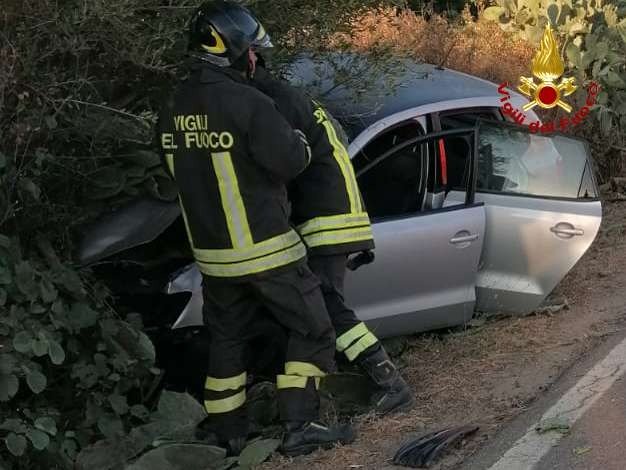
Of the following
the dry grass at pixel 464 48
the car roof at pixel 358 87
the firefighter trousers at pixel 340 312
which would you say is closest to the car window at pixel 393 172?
the car roof at pixel 358 87

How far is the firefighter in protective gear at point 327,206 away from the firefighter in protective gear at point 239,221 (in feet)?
0.71

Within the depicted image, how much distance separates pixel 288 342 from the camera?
14.3 feet

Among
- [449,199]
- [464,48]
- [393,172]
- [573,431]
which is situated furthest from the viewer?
[464,48]

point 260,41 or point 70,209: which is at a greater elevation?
point 260,41

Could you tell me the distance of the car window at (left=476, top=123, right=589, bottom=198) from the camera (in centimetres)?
570

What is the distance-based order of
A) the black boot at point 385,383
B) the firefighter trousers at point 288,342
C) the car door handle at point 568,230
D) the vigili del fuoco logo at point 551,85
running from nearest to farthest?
the firefighter trousers at point 288,342
the black boot at point 385,383
the car door handle at point 568,230
the vigili del fuoco logo at point 551,85

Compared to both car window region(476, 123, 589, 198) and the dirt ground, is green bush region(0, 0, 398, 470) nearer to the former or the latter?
the dirt ground

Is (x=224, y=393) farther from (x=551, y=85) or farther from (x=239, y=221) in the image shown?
(x=551, y=85)

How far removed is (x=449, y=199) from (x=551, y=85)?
3458mm

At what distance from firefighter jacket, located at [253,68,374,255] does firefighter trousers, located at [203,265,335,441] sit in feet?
0.85

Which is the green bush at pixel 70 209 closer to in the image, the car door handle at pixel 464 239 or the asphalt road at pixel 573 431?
the asphalt road at pixel 573 431

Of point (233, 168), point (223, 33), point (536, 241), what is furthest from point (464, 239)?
point (223, 33)

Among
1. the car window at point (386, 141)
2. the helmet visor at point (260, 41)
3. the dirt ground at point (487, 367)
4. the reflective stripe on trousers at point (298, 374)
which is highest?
the helmet visor at point (260, 41)

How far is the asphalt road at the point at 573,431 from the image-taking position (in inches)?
156
